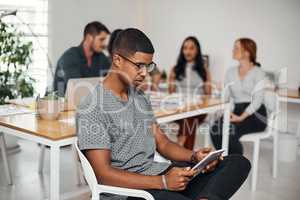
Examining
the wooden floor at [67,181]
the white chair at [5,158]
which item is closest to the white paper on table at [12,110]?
the white chair at [5,158]

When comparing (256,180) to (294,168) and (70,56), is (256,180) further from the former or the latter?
(70,56)

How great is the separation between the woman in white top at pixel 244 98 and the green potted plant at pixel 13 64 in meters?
1.82

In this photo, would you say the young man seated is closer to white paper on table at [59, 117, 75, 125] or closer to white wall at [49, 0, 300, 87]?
white paper on table at [59, 117, 75, 125]

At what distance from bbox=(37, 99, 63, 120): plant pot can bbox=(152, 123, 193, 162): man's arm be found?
671 mm

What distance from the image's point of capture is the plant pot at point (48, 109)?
2479 mm

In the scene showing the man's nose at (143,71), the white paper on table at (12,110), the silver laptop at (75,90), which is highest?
the man's nose at (143,71)

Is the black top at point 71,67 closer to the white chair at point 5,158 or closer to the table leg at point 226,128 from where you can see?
the white chair at point 5,158

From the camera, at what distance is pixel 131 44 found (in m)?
1.88

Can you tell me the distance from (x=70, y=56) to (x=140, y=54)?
2157 mm

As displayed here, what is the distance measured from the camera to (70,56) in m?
3.90

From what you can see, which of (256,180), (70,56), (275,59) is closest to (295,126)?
(275,59)

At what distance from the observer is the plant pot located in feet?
8.13

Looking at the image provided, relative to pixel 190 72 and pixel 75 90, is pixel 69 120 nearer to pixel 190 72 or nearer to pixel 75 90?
pixel 75 90

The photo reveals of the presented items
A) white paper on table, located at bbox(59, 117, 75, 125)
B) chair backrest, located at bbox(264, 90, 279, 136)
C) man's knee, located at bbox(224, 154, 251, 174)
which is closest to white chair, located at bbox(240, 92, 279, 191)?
chair backrest, located at bbox(264, 90, 279, 136)
